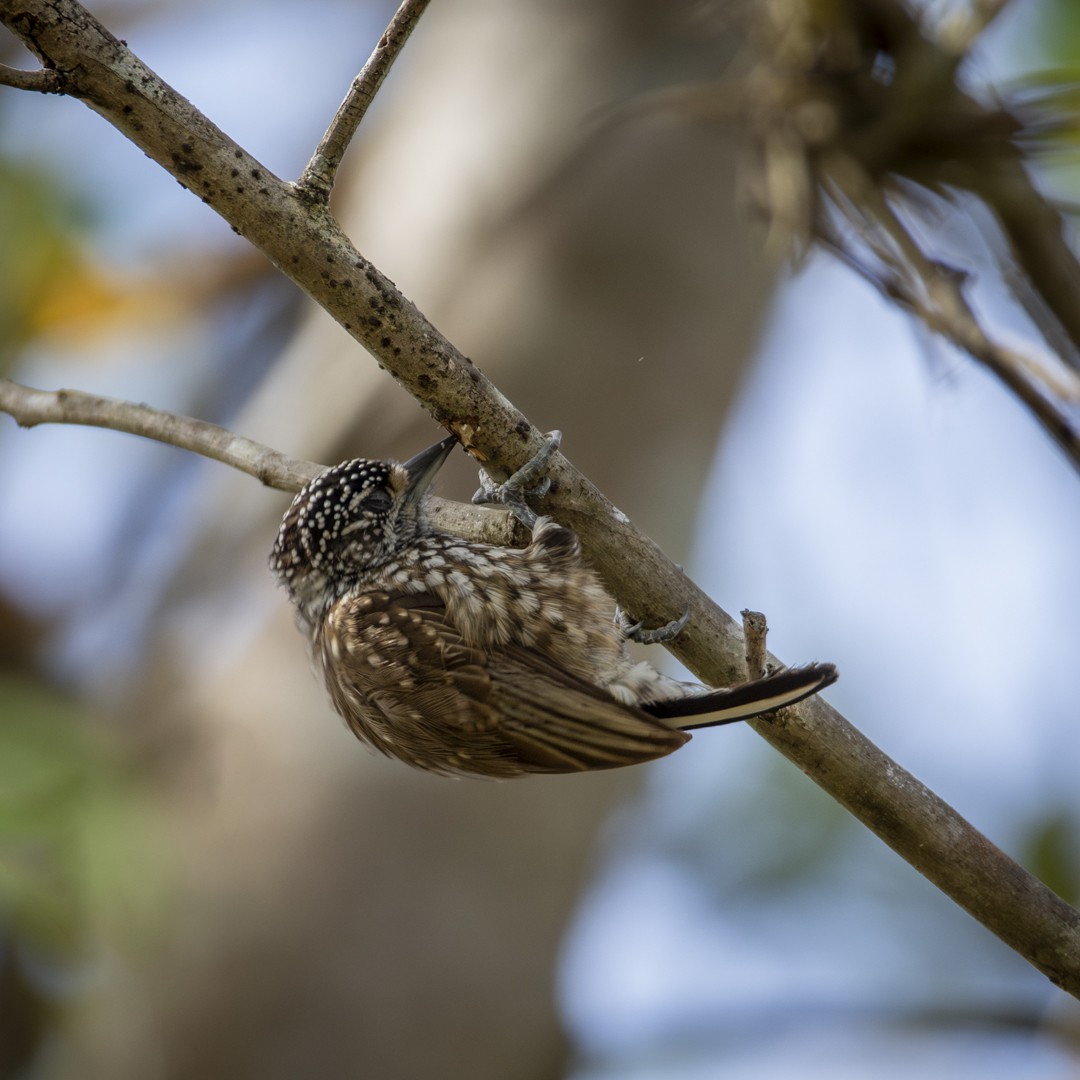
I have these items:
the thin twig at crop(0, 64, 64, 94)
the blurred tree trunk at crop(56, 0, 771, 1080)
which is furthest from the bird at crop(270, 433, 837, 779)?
the blurred tree trunk at crop(56, 0, 771, 1080)

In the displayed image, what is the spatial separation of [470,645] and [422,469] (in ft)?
2.08

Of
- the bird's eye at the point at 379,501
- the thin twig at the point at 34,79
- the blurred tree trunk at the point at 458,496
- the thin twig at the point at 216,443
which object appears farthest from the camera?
the blurred tree trunk at the point at 458,496

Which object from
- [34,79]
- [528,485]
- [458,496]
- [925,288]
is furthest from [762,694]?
[458,496]

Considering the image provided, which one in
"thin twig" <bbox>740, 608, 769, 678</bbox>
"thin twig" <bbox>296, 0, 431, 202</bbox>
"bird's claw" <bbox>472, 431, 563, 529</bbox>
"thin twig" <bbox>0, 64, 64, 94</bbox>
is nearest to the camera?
"thin twig" <bbox>0, 64, 64, 94</bbox>

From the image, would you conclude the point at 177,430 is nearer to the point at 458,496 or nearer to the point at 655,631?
the point at 655,631

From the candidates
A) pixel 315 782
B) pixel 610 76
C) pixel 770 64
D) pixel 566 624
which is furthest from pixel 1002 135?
pixel 315 782

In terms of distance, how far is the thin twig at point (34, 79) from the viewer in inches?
80.8

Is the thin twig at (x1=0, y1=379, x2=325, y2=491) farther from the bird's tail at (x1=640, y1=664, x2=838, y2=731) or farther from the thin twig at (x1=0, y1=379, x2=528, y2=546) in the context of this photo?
the bird's tail at (x1=640, y1=664, x2=838, y2=731)

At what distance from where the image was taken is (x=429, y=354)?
236 cm

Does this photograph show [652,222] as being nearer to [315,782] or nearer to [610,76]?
[610,76]

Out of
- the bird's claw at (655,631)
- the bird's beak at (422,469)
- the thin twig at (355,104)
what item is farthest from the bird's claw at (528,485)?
the thin twig at (355,104)

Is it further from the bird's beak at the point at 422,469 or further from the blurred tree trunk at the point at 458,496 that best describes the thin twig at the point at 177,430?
the blurred tree trunk at the point at 458,496

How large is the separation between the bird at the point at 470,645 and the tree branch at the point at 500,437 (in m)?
0.09

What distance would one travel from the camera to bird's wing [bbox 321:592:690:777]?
2.80 m
